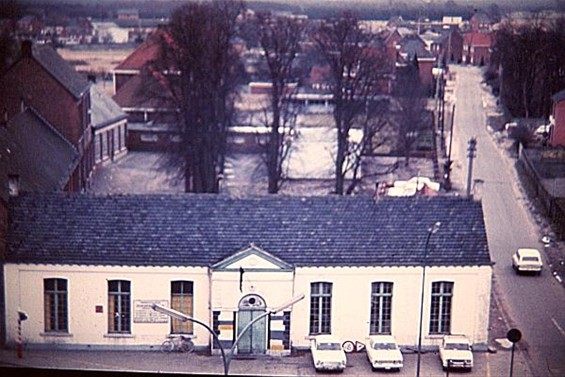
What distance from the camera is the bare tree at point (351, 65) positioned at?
463 cm

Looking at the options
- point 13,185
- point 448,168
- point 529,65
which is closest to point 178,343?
point 13,185

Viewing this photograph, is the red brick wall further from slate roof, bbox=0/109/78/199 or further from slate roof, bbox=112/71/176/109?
slate roof, bbox=112/71/176/109

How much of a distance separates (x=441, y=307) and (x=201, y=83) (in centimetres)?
161

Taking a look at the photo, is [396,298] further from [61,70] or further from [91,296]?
[61,70]

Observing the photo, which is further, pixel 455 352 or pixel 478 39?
pixel 478 39

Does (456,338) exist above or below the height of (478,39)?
below

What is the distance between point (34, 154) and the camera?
475 cm

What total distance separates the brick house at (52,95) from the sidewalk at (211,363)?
0.84 meters

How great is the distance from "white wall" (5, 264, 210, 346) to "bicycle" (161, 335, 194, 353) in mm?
29

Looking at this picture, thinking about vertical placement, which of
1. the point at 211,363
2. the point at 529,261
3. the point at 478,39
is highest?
the point at 478,39

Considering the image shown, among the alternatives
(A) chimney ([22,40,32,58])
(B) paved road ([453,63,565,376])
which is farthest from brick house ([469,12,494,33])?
(A) chimney ([22,40,32,58])

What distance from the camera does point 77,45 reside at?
474 cm

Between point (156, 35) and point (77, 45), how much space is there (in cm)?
40

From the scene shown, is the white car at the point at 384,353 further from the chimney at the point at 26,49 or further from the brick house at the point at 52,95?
the chimney at the point at 26,49
